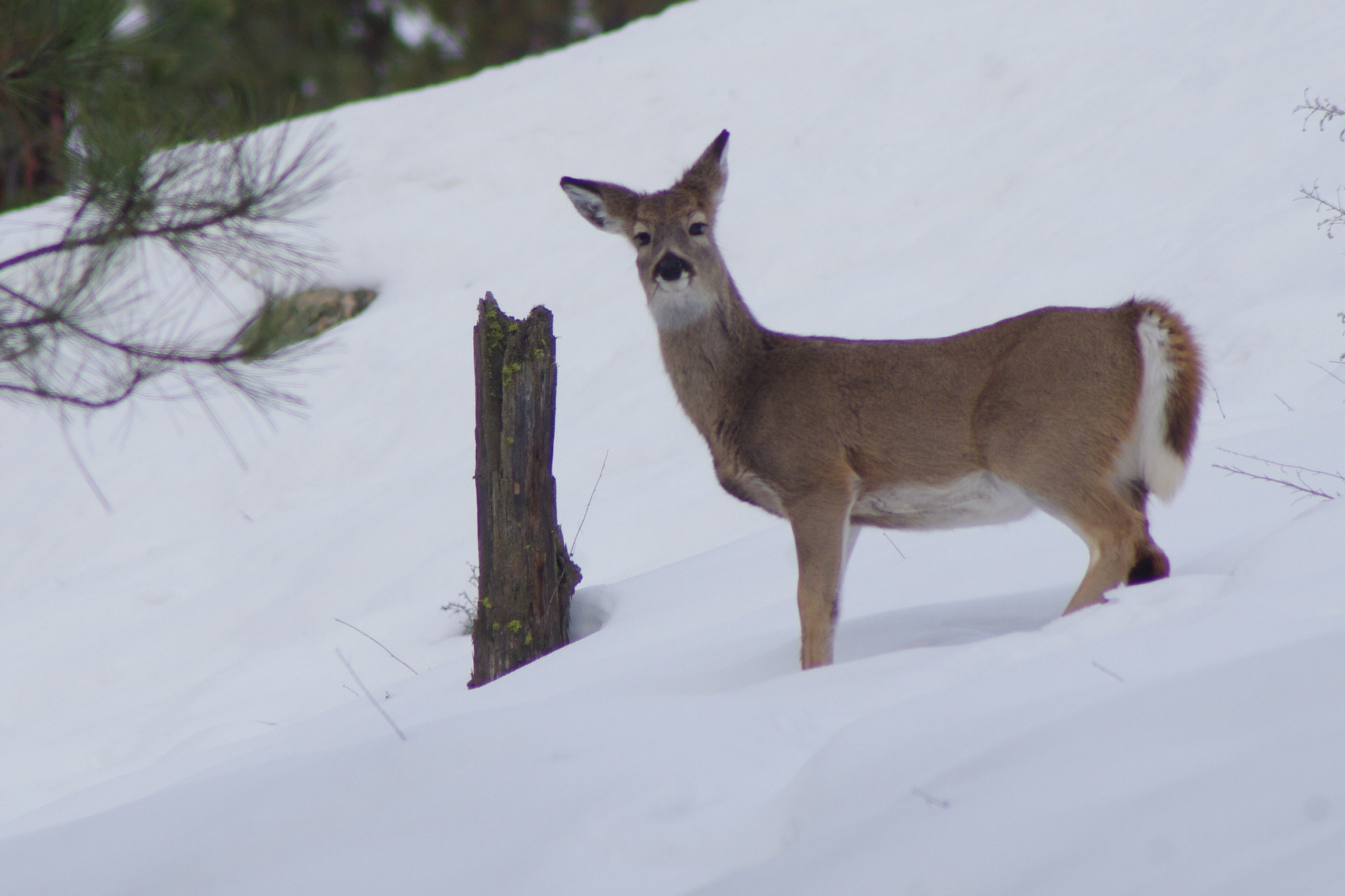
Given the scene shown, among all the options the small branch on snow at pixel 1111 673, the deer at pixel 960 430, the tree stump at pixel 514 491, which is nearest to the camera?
the small branch on snow at pixel 1111 673

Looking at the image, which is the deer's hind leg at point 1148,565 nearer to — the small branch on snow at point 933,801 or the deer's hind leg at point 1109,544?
the deer's hind leg at point 1109,544

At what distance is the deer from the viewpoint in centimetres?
403

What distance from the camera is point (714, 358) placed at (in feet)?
16.0

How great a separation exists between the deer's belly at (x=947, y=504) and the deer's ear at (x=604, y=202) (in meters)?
1.65

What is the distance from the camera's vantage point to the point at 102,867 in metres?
2.71

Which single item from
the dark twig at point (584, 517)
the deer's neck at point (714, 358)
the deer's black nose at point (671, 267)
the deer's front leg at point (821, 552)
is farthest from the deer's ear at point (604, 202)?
the deer's front leg at point (821, 552)

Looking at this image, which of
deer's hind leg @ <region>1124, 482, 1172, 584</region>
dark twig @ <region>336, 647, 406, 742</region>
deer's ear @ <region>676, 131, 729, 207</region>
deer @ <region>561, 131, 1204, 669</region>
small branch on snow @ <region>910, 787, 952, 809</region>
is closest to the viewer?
small branch on snow @ <region>910, 787, 952, 809</region>

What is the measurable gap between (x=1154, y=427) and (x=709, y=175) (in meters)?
2.17

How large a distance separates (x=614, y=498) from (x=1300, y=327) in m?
4.21

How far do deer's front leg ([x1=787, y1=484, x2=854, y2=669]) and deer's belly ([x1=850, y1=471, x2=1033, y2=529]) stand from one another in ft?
0.38

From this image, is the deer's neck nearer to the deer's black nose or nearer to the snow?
the deer's black nose

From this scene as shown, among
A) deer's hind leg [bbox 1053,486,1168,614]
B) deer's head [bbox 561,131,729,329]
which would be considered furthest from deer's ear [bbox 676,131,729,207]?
deer's hind leg [bbox 1053,486,1168,614]

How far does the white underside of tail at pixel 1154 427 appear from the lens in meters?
4.05

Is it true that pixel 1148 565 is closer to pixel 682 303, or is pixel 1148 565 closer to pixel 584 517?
pixel 682 303
